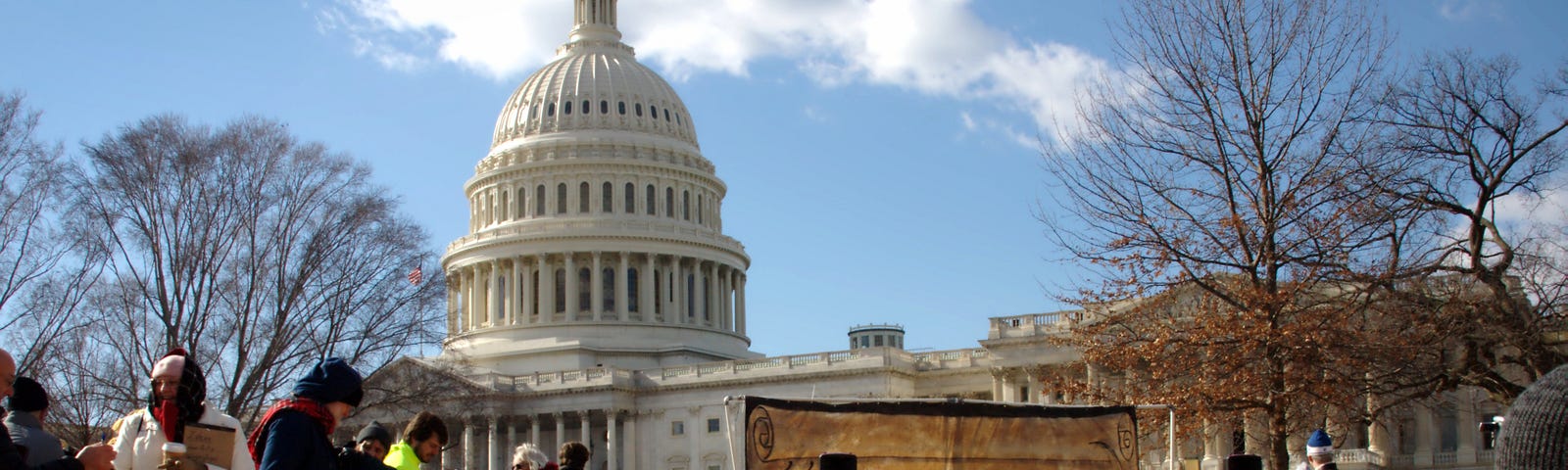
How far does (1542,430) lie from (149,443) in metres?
6.75

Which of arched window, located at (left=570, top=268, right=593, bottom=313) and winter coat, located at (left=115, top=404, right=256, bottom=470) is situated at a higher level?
arched window, located at (left=570, top=268, right=593, bottom=313)

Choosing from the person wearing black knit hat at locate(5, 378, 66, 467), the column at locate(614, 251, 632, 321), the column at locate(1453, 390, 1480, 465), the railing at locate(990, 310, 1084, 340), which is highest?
the column at locate(614, 251, 632, 321)

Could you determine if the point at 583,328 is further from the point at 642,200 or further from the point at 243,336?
the point at 243,336

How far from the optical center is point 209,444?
916 cm

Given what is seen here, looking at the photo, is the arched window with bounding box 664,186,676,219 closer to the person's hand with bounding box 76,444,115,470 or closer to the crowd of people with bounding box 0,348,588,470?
the crowd of people with bounding box 0,348,588,470

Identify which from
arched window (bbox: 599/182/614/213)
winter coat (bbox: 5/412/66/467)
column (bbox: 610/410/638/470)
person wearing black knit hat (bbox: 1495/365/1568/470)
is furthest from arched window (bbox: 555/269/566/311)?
person wearing black knit hat (bbox: 1495/365/1568/470)

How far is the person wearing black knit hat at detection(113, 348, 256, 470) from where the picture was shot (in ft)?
29.9

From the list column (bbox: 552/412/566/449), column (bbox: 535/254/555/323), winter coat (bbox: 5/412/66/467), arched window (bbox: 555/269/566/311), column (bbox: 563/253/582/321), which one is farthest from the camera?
arched window (bbox: 555/269/566/311)

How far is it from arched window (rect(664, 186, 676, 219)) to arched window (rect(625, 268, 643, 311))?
5096 mm

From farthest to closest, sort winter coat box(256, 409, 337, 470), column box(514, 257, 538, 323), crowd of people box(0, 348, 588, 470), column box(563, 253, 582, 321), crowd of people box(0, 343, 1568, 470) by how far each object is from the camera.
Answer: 1. column box(514, 257, 538, 323)
2. column box(563, 253, 582, 321)
3. winter coat box(256, 409, 337, 470)
4. crowd of people box(0, 348, 588, 470)
5. crowd of people box(0, 343, 1568, 470)

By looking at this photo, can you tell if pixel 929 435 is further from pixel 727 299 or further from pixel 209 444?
pixel 727 299

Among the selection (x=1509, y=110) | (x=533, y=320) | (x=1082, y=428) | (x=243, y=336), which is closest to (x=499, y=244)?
(x=533, y=320)

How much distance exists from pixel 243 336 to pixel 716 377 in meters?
44.4

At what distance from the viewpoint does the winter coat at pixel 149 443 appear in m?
9.16
